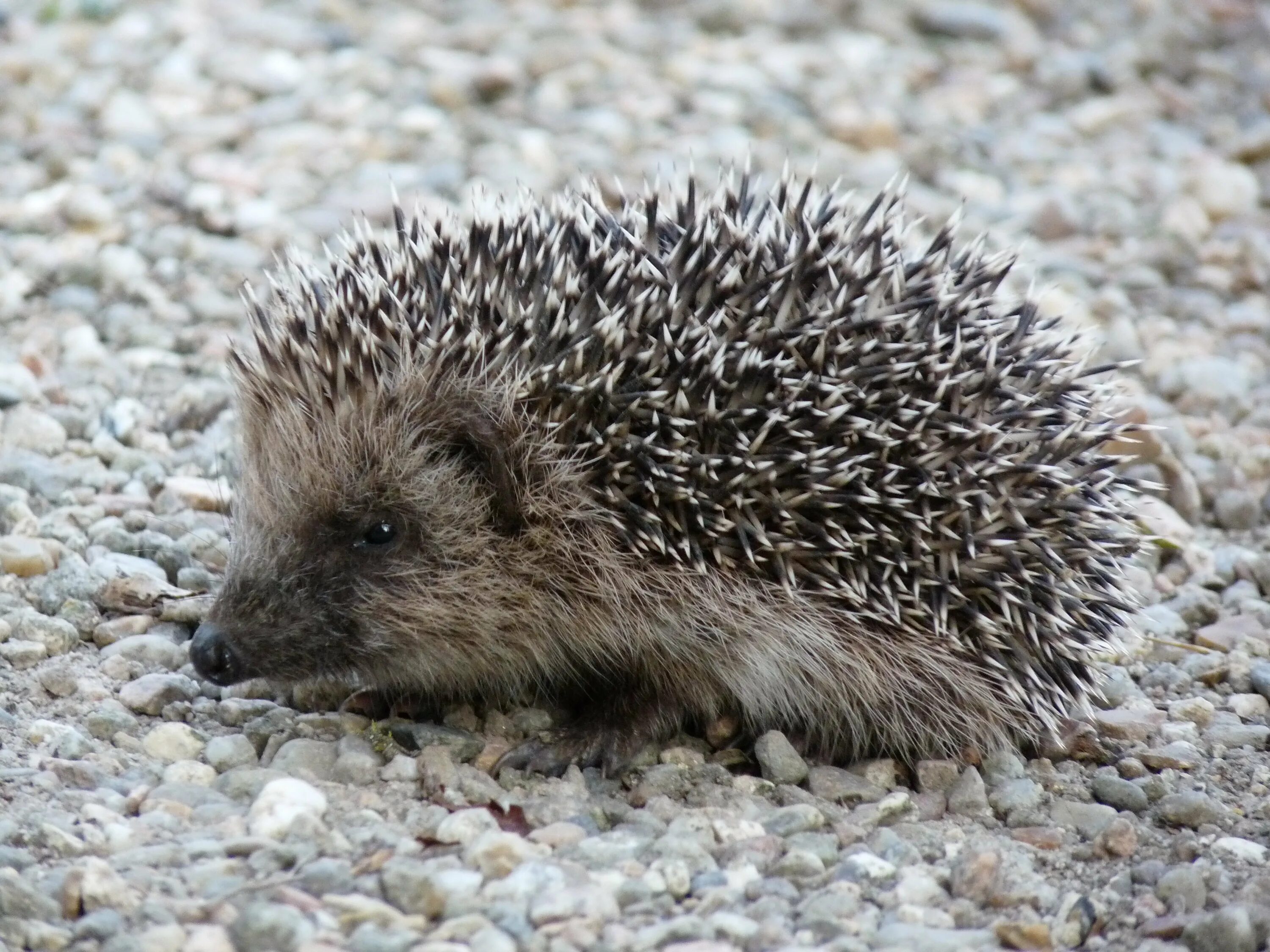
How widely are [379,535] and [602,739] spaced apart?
833 millimetres

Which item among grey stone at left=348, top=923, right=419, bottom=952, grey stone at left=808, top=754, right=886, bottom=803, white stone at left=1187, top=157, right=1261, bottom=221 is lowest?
grey stone at left=808, top=754, right=886, bottom=803

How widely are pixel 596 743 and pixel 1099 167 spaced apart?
5.73 m

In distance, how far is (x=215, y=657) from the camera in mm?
4047

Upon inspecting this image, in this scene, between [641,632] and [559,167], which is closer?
[641,632]

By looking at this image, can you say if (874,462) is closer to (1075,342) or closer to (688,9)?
(1075,342)

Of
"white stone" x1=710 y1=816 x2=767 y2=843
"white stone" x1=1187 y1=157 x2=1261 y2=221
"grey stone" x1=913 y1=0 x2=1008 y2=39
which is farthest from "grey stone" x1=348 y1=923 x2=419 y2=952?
"grey stone" x1=913 y1=0 x2=1008 y2=39

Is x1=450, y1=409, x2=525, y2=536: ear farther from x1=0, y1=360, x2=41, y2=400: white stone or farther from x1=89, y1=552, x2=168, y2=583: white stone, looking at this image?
x1=0, y1=360, x2=41, y2=400: white stone

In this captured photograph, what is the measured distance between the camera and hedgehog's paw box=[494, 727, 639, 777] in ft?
13.8

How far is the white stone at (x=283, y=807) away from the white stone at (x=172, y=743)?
0.36 metres

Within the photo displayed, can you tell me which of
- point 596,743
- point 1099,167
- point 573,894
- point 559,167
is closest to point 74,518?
point 596,743

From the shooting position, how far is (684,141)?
8.36 meters

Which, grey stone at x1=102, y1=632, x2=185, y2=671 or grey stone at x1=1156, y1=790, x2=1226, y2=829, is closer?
grey stone at x1=1156, y1=790, x2=1226, y2=829

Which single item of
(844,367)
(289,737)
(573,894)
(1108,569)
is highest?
(844,367)

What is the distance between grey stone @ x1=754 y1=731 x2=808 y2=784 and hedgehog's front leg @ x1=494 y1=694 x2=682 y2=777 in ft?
0.84
